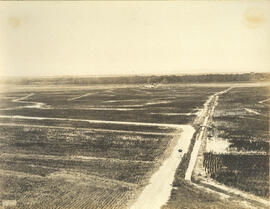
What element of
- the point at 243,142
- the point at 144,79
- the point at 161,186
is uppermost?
the point at 144,79

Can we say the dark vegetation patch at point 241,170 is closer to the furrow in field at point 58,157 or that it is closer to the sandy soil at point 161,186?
the sandy soil at point 161,186

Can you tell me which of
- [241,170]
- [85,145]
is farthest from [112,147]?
[241,170]

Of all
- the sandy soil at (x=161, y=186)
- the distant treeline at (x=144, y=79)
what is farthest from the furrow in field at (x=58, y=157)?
the distant treeline at (x=144, y=79)

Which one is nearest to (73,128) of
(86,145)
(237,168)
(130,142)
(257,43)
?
(86,145)

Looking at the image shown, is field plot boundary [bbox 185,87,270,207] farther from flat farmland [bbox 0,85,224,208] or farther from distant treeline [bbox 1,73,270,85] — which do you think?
distant treeline [bbox 1,73,270,85]

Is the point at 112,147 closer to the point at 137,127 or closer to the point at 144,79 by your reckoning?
the point at 137,127
